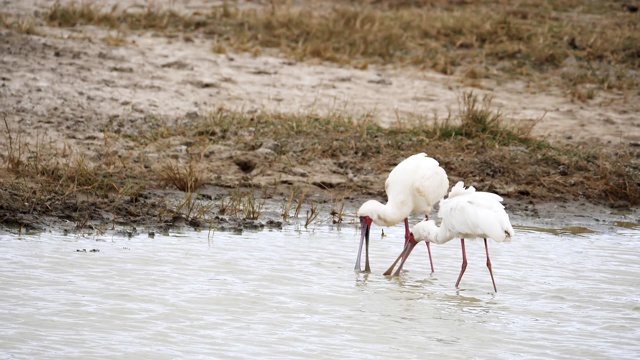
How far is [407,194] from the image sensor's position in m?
8.00

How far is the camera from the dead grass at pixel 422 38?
1384 cm

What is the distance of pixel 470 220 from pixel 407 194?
3.32 feet

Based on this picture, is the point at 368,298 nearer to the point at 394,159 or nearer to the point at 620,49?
the point at 394,159

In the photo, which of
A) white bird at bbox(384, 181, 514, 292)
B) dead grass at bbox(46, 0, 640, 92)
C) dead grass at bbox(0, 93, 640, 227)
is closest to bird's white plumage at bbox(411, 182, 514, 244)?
white bird at bbox(384, 181, 514, 292)

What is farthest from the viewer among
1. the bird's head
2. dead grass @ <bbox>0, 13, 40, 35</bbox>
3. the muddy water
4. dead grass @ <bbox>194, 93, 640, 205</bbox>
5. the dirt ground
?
dead grass @ <bbox>0, 13, 40, 35</bbox>

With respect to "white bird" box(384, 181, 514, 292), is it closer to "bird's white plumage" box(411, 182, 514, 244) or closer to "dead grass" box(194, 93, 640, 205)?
"bird's white plumage" box(411, 182, 514, 244)

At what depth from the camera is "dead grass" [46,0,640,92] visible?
1384cm

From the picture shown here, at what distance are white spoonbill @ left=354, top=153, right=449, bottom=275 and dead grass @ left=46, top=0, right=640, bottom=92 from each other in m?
5.58

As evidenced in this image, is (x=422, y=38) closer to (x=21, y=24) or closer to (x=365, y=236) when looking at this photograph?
(x=21, y=24)

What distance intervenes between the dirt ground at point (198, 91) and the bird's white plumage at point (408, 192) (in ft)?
6.69

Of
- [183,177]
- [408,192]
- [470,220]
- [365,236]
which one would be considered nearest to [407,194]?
[408,192]

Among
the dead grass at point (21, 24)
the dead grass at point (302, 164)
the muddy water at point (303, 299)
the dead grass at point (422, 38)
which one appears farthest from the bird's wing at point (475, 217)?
the dead grass at point (21, 24)

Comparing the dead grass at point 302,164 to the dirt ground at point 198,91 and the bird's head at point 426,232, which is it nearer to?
the dirt ground at point 198,91

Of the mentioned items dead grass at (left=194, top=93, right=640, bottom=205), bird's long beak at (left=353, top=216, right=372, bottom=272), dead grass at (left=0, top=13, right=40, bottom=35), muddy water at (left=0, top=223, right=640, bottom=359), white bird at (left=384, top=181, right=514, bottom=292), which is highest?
dead grass at (left=0, top=13, right=40, bottom=35)
